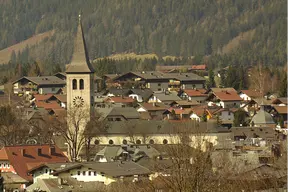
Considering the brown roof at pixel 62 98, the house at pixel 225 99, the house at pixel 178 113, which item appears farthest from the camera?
the brown roof at pixel 62 98

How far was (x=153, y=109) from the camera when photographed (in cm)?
10138

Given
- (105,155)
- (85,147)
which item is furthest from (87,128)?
(105,155)

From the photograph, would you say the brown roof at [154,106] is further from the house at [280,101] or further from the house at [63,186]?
the house at [63,186]

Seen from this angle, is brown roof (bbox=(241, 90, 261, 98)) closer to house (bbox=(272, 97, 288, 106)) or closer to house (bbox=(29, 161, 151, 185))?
house (bbox=(272, 97, 288, 106))

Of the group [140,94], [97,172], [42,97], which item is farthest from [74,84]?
[42,97]

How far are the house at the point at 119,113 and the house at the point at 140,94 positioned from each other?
2124 cm

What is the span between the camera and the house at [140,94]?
376 feet

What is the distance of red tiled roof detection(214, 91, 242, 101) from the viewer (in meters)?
108

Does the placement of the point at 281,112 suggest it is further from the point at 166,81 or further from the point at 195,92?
the point at 166,81

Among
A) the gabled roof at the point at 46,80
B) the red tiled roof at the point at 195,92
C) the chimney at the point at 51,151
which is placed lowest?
the chimney at the point at 51,151

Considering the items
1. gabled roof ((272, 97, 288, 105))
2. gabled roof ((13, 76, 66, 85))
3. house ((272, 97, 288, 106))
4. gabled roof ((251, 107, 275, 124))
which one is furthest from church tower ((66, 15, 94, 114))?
gabled roof ((13, 76, 66, 85))

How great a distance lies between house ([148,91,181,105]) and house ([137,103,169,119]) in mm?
5593

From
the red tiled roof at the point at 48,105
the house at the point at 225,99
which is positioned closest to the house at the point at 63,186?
the red tiled roof at the point at 48,105

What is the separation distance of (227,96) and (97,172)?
58106mm
